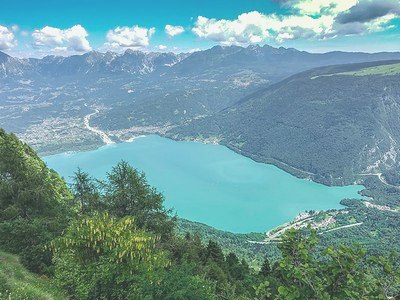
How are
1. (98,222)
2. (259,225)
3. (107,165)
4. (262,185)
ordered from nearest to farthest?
(98,222) → (259,225) → (262,185) → (107,165)

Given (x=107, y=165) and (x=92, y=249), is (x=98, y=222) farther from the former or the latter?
(x=107, y=165)

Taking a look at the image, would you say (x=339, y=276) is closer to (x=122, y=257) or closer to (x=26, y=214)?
(x=122, y=257)

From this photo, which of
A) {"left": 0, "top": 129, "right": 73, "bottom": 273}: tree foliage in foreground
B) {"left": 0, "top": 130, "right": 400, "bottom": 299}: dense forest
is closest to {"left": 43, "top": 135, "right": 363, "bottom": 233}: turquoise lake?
{"left": 0, "top": 130, "right": 400, "bottom": 299}: dense forest

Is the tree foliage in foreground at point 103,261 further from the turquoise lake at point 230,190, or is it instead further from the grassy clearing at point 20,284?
the turquoise lake at point 230,190

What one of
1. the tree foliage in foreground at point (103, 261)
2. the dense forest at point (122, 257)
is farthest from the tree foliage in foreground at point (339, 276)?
the tree foliage in foreground at point (103, 261)

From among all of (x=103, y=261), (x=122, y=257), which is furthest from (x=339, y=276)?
(x=103, y=261)

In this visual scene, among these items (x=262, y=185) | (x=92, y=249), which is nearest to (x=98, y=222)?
(x=92, y=249)

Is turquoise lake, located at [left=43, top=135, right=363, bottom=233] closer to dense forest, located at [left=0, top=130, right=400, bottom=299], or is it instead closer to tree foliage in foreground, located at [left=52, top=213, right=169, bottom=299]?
dense forest, located at [left=0, top=130, right=400, bottom=299]
